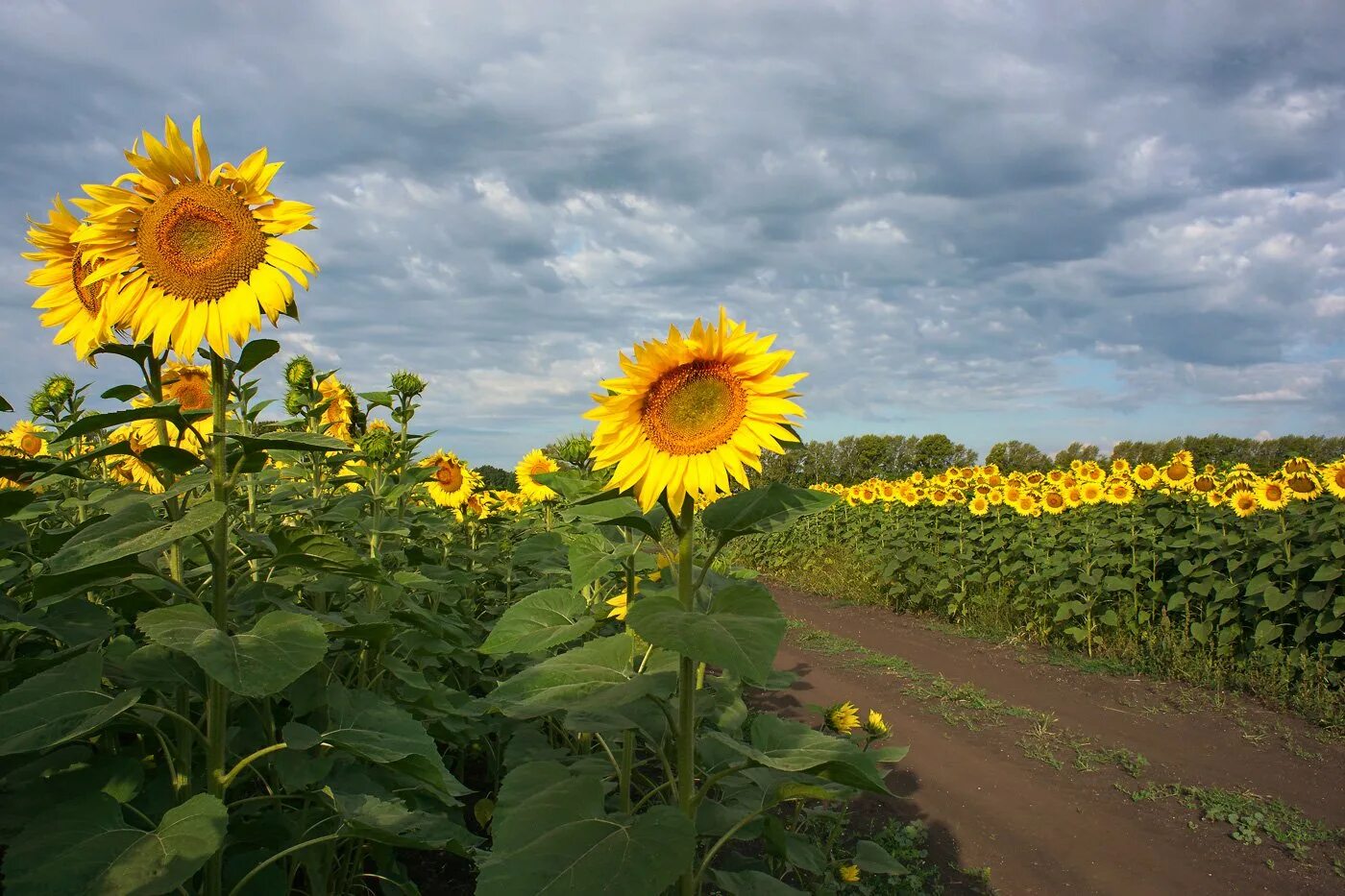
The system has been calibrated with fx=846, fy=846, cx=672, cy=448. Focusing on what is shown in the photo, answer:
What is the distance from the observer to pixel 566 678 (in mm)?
1912

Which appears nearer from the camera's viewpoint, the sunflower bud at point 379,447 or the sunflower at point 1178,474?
the sunflower bud at point 379,447

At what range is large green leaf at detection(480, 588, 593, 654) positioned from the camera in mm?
2240

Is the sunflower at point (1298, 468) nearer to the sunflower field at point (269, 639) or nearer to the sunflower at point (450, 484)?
the sunflower field at point (269, 639)

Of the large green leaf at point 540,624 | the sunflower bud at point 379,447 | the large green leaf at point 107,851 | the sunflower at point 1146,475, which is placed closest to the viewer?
the large green leaf at point 107,851

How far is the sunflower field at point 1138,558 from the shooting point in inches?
248

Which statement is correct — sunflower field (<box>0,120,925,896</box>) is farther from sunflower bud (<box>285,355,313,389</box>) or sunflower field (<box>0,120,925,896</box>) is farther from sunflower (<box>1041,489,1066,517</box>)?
sunflower (<box>1041,489,1066,517</box>)

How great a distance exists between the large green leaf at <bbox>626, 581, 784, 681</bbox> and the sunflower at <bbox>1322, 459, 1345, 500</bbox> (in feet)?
21.7

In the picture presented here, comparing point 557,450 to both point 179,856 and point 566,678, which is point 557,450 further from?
point 179,856

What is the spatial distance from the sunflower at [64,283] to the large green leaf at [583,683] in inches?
50.0

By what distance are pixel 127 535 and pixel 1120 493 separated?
8438mm

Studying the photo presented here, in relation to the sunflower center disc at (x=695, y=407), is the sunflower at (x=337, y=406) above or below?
above

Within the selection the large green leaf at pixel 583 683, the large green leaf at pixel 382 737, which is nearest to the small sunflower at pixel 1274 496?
the large green leaf at pixel 583 683

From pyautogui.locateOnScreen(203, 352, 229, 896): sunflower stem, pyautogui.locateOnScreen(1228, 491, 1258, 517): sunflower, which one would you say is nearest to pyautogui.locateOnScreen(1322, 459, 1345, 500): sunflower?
pyautogui.locateOnScreen(1228, 491, 1258, 517): sunflower

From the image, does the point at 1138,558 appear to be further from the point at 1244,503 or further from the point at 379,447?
the point at 379,447
